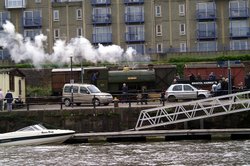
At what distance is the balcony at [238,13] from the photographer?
3223 inches

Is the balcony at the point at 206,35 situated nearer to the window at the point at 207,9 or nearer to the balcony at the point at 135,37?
the window at the point at 207,9

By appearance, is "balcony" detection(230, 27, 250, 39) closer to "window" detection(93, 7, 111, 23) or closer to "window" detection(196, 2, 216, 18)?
"window" detection(196, 2, 216, 18)

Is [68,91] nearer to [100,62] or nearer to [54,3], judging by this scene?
[100,62]

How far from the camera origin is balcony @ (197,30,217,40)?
3223 inches

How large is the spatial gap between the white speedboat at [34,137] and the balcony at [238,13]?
52.4 metres

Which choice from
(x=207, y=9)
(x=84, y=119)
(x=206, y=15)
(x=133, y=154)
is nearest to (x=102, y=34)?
(x=206, y=15)

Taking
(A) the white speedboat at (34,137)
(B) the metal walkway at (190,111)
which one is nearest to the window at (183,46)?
(B) the metal walkway at (190,111)

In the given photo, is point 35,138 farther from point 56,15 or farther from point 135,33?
point 56,15

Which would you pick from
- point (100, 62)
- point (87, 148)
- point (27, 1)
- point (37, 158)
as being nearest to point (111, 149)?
point (87, 148)

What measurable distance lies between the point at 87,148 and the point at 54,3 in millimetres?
54851

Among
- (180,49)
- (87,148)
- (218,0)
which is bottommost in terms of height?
(87,148)

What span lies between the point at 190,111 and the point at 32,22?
167 feet

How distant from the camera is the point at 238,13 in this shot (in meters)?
82.1

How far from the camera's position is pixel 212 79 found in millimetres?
50844
